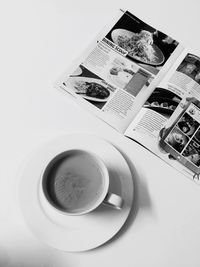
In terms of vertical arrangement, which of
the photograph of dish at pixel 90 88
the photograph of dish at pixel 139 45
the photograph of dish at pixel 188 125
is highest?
the photograph of dish at pixel 139 45

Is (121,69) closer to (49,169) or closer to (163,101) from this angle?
(163,101)

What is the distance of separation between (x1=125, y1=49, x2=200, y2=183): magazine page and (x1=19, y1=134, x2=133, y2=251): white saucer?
91 mm

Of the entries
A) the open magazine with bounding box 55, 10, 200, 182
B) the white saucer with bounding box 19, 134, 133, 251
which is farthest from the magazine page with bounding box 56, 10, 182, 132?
the white saucer with bounding box 19, 134, 133, 251

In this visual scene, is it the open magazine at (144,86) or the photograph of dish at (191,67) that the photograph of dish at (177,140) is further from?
the photograph of dish at (191,67)

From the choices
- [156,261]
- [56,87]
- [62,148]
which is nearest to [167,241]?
[156,261]

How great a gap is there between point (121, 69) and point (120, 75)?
16mm

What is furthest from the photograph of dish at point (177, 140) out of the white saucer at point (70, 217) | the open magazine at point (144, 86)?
the white saucer at point (70, 217)

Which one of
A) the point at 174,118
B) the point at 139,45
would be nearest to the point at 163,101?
the point at 174,118

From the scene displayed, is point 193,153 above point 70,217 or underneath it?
above

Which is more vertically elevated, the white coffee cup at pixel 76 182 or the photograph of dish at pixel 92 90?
the photograph of dish at pixel 92 90

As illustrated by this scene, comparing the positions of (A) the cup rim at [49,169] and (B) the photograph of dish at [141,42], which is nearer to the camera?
(A) the cup rim at [49,169]

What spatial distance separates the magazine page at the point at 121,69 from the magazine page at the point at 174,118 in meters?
0.02

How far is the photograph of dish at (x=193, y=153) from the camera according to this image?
2.05 feet

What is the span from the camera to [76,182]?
53 cm
